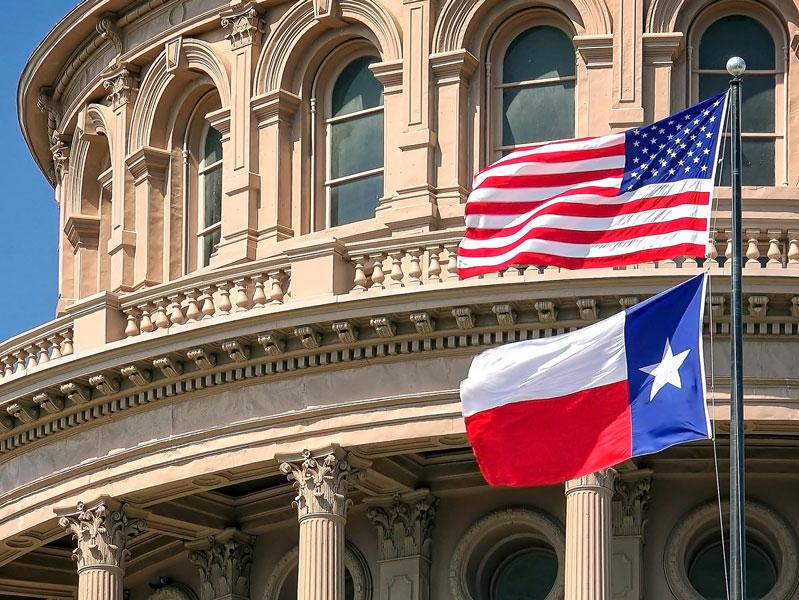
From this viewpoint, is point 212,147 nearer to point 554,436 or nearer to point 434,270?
point 434,270

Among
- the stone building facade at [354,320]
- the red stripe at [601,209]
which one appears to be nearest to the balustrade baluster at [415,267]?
the stone building facade at [354,320]

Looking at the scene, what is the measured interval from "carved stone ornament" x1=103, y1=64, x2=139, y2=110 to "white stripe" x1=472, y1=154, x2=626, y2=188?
55.9 feet

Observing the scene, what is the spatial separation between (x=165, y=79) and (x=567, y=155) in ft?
58.6

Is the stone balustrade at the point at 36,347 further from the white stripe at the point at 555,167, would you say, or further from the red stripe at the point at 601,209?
the red stripe at the point at 601,209

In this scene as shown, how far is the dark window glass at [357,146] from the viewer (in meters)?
47.5

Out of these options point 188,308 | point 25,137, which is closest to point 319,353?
point 188,308

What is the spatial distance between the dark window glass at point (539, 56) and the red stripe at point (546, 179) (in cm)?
1255

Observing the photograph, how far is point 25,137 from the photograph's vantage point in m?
55.9

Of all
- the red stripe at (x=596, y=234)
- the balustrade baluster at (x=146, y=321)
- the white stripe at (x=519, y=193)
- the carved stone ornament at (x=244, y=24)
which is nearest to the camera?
the red stripe at (x=596, y=234)

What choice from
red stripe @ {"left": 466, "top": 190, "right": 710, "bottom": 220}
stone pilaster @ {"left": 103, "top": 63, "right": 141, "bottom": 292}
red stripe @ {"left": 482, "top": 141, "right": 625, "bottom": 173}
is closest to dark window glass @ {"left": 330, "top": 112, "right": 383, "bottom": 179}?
stone pilaster @ {"left": 103, "top": 63, "right": 141, "bottom": 292}

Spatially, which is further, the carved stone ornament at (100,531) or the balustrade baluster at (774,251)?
the carved stone ornament at (100,531)

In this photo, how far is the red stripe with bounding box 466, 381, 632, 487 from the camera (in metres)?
30.0

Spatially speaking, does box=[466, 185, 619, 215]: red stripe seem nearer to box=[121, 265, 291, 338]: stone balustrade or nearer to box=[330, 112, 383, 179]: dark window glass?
box=[121, 265, 291, 338]: stone balustrade

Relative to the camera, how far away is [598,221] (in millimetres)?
32250
